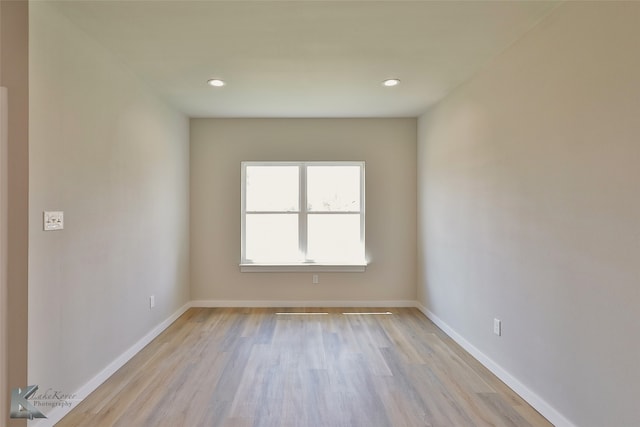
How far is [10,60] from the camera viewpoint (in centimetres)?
174

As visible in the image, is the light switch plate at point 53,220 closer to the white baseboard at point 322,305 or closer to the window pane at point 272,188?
the white baseboard at point 322,305

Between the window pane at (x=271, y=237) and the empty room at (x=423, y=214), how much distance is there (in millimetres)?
753

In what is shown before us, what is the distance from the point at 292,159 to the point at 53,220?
279cm

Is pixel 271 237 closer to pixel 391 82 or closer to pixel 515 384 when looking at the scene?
pixel 391 82

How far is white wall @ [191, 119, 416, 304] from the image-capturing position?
4281mm

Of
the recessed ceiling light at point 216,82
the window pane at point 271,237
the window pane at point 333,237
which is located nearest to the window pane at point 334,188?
the window pane at point 333,237

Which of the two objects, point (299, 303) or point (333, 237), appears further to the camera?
point (333, 237)

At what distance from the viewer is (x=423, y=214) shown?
411cm

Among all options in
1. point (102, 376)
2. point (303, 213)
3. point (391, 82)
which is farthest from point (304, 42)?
point (102, 376)

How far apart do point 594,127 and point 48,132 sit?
3099 mm

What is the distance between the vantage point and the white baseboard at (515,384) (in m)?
1.93

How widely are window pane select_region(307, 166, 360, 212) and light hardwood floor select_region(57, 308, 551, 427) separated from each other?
1605 millimetres

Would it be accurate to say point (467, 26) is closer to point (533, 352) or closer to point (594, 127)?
point (594, 127)

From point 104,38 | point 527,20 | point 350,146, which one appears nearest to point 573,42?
point 527,20
